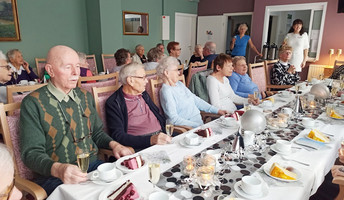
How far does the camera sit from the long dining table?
1.02 m

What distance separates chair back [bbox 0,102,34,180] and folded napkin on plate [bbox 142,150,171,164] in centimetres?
68

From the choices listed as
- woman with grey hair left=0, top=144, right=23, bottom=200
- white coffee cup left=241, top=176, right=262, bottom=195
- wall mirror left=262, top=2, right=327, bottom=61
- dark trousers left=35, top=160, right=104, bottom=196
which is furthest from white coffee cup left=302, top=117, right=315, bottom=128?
wall mirror left=262, top=2, right=327, bottom=61

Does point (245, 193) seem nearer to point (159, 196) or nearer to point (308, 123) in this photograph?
point (159, 196)

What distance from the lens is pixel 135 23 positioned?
6.51 m

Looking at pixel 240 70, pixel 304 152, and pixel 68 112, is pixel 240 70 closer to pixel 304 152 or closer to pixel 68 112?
pixel 304 152

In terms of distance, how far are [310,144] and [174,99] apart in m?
1.14

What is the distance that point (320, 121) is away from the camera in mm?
1913

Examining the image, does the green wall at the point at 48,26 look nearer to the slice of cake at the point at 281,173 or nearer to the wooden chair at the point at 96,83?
the wooden chair at the point at 96,83

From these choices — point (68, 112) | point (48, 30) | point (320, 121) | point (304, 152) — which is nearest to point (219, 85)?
point (320, 121)

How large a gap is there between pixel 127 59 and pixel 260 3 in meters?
4.55

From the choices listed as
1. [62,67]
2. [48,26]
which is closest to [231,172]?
[62,67]

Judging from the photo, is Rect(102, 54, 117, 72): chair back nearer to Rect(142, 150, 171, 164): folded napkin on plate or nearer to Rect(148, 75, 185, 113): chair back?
Rect(148, 75, 185, 113): chair back

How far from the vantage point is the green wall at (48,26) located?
4598mm

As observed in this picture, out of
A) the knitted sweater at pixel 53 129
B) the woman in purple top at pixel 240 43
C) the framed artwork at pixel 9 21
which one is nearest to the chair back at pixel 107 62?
the framed artwork at pixel 9 21
